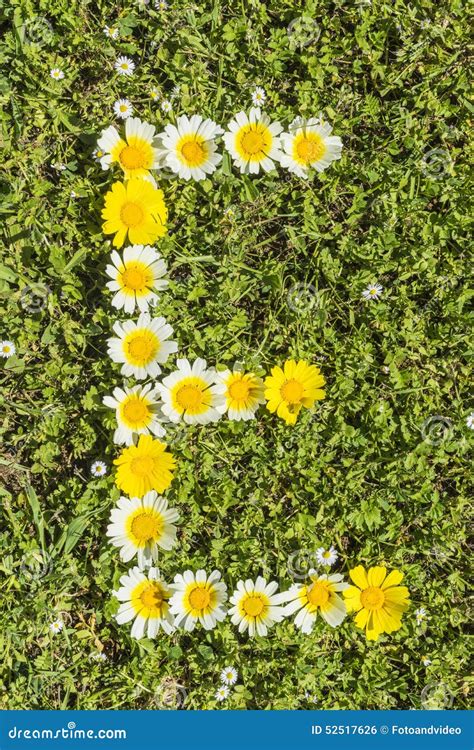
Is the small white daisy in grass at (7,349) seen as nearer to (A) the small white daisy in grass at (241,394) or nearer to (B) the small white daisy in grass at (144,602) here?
(A) the small white daisy in grass at (241,394)

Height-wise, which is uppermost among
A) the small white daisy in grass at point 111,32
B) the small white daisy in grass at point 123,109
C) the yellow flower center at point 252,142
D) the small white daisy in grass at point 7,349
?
the small white daisy in grass at point 111,32

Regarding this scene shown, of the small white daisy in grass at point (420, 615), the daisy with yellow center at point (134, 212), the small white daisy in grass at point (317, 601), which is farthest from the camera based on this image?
the small white daisy in grass at point (420, 615)

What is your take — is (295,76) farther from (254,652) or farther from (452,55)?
(254,652)

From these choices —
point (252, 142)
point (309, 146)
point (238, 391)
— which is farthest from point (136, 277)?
point (309, 146)

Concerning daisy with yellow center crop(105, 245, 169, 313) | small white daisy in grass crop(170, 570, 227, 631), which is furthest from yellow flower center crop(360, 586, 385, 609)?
daisy with yellow center crop(105, 245, 169, 313)

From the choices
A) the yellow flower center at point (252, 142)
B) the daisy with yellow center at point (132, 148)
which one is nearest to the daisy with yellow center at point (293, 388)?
the yellow flower center at point (252, 142)

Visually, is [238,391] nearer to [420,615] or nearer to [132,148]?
[132,148]

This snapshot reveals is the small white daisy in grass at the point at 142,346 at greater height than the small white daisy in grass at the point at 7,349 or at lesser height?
lesser
